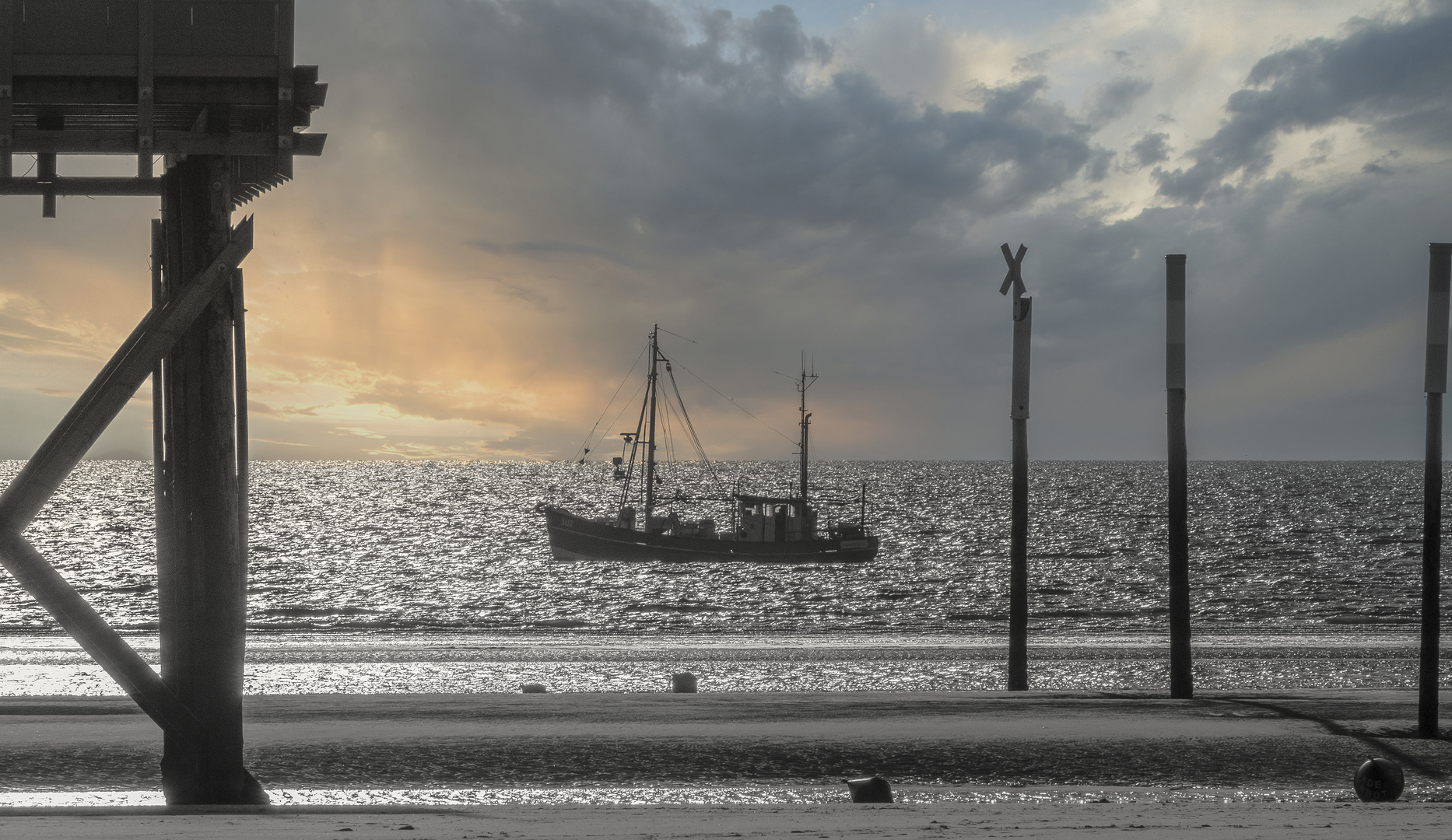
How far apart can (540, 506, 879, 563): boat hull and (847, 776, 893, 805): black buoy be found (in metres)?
43.9

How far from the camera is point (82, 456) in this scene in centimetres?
677

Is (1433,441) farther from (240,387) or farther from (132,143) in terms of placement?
(132,143)

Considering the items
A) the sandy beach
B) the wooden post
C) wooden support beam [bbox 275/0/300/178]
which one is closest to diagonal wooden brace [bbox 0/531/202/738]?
the wooden post

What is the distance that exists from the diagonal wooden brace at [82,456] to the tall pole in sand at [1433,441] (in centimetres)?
1054

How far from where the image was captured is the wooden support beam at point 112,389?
6.68 meters

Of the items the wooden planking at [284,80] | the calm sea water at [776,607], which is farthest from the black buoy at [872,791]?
the calm sea water at [776,607]

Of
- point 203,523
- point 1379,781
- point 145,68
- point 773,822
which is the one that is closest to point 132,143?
point 145,68

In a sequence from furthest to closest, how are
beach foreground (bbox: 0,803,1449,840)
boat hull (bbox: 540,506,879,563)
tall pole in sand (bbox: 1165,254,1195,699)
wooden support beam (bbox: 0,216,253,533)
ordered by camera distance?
boat hull (bbox: 540,506,879,563)
tall pole in sand (bbox: 1165,254,1195,699)
wooden support beam (bbox: 0,216,253,533)
beach foreground (bbox: 0,803,1449,840)

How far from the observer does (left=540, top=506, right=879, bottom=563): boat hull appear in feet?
173

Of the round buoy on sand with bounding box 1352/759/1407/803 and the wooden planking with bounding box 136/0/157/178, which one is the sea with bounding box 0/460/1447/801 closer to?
the round buoy on sand with bounding box 1352/759/1407/803

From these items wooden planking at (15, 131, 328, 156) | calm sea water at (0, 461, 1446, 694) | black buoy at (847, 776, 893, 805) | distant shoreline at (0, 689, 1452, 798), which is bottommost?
calm sea water at (0, 461, 1446, 694)

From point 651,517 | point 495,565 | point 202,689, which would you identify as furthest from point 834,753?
point 651,517

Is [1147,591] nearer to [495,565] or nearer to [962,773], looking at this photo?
[495,565]

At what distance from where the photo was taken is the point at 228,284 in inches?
300
